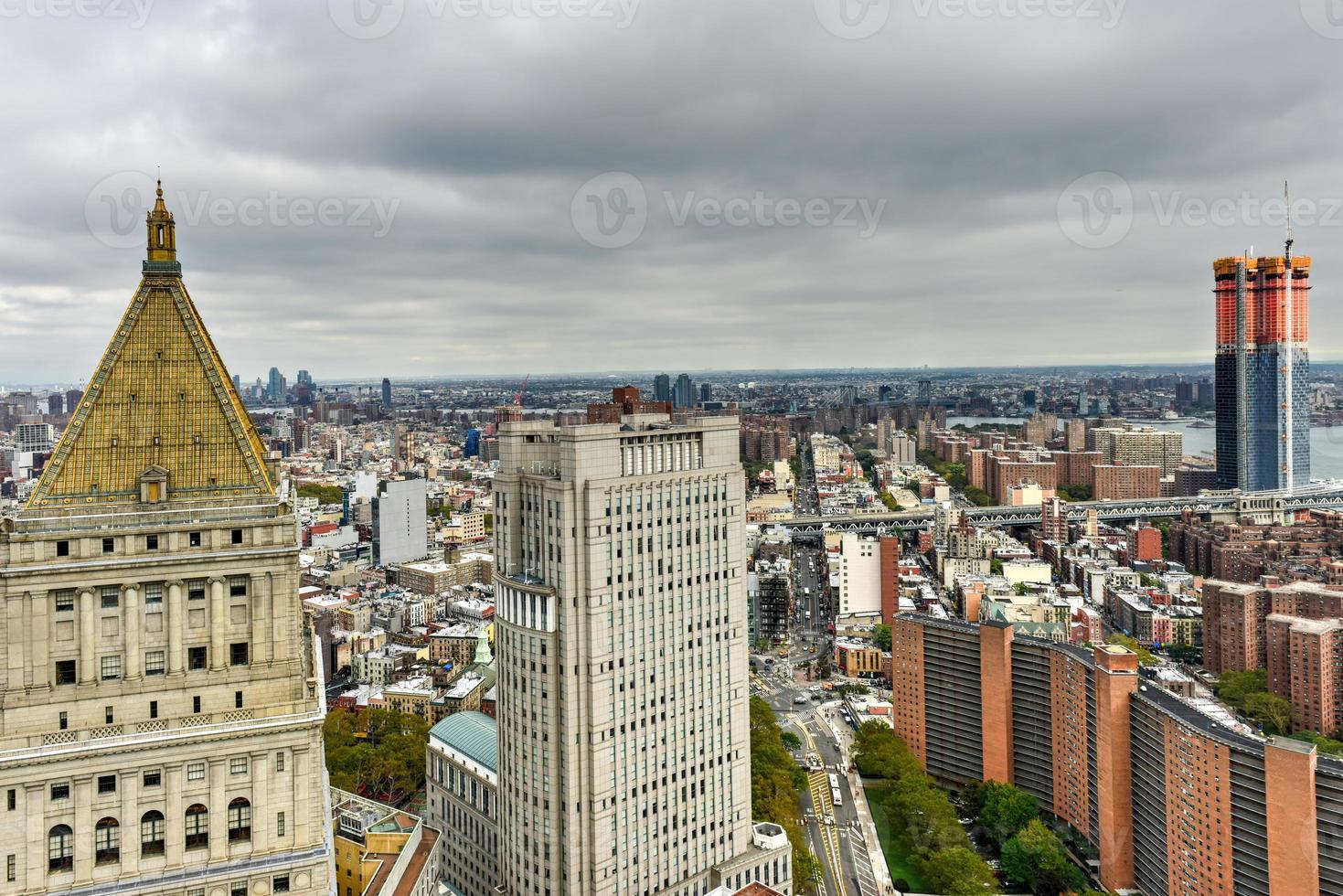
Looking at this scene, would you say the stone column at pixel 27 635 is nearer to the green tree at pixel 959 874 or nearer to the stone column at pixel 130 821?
the stone column at pixel 130 821

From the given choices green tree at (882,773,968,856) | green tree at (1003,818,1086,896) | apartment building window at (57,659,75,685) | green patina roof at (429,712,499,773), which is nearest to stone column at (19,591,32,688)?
apartment building window at (57,659,75,685)

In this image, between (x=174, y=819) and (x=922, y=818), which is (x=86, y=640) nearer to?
(x=174, y=819)

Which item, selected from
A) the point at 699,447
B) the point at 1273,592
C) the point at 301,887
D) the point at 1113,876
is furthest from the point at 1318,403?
the point at 301,887

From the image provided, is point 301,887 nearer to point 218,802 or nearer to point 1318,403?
point 218,802

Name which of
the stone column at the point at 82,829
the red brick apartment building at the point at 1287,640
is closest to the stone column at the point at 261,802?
the stone column at the point at 82,829

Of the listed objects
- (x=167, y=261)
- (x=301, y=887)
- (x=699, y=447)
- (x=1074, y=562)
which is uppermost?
(x=167, y=261)
